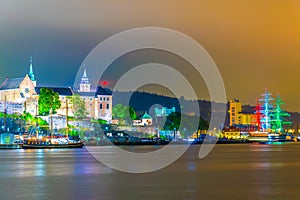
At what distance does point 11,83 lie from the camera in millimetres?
145125

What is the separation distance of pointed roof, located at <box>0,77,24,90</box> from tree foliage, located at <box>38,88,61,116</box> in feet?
39.6

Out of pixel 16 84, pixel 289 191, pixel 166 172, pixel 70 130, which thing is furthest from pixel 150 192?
pixel 16 84

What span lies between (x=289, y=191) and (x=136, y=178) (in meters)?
10.4

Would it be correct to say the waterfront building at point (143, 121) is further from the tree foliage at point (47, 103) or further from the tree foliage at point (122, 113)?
the tree foliage at point (47, 103)

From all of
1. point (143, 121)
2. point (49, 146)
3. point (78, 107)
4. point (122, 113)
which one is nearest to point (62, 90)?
point (78, 107)

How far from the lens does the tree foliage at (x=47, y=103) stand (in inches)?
5133

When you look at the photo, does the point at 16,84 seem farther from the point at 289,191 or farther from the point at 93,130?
the point at 289,191

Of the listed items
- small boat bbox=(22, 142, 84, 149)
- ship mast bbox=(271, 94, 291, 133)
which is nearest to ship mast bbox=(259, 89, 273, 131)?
ship mast bbox=(271, 94, 291, 133)

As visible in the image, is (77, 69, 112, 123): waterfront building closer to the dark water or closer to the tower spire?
the tower spire

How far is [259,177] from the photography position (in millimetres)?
40688

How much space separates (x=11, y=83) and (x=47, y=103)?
717 inches

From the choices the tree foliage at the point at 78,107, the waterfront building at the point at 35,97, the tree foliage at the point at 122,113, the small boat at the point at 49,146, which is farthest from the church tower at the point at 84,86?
the small boat at the point at 49,146

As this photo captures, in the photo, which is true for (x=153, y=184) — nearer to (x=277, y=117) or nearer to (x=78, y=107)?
(x=78, y=107)

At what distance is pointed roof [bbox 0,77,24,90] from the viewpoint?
142 metres
